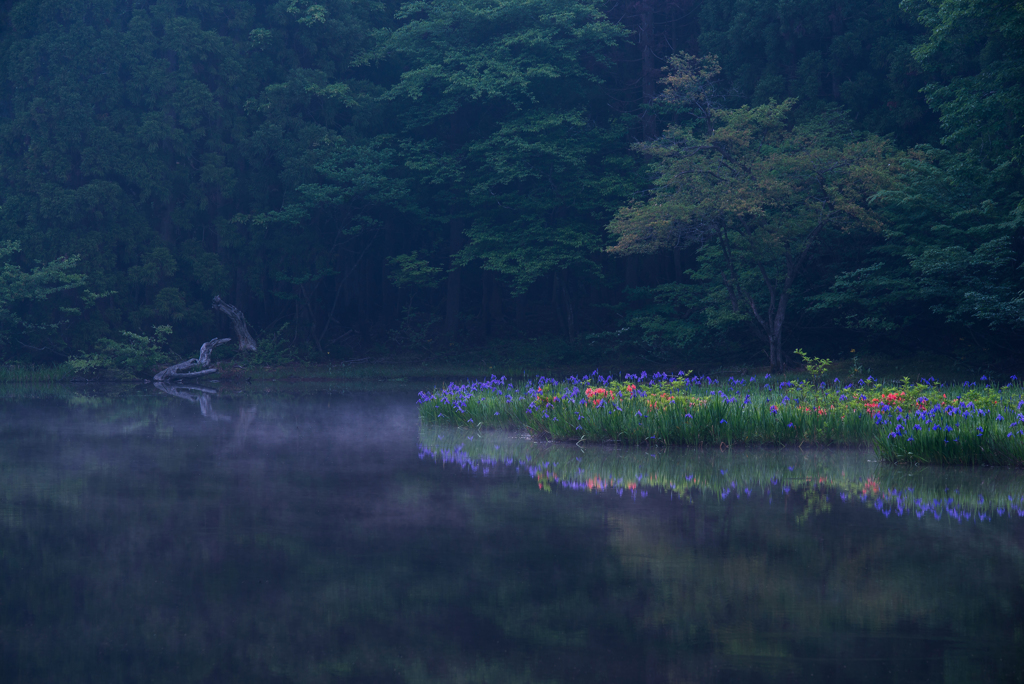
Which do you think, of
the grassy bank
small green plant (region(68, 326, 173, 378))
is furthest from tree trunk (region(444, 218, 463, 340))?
the grassy bank

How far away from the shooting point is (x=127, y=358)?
27.2 meters

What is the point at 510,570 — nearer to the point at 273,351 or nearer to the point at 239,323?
the point at 273,351

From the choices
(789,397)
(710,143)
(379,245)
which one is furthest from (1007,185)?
(379,245)

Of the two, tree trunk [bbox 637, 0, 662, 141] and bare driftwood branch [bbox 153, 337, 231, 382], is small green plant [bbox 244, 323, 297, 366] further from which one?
tree trunk [bbox 637, 0, 662, 141]

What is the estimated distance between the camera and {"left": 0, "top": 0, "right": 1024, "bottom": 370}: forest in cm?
2297

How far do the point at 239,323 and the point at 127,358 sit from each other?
13.4ft

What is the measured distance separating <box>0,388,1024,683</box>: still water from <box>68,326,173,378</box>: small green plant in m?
17.0

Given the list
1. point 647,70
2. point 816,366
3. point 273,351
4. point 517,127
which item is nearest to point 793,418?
point 816,366

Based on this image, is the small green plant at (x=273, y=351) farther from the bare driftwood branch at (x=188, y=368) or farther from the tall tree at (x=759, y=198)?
the tall tree at (x=759, y=198)

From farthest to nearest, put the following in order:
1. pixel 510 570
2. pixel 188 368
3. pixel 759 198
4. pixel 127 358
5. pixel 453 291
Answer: pixel 453 291 < pixel 188 368 < pixel 127 358 < pixel 759 198 < pixel 510 570

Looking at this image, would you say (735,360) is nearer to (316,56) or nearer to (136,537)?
(316,56)

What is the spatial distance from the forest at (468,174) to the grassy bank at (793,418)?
9002mm

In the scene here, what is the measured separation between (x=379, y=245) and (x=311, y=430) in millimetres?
21548

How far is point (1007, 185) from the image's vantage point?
1902cm
